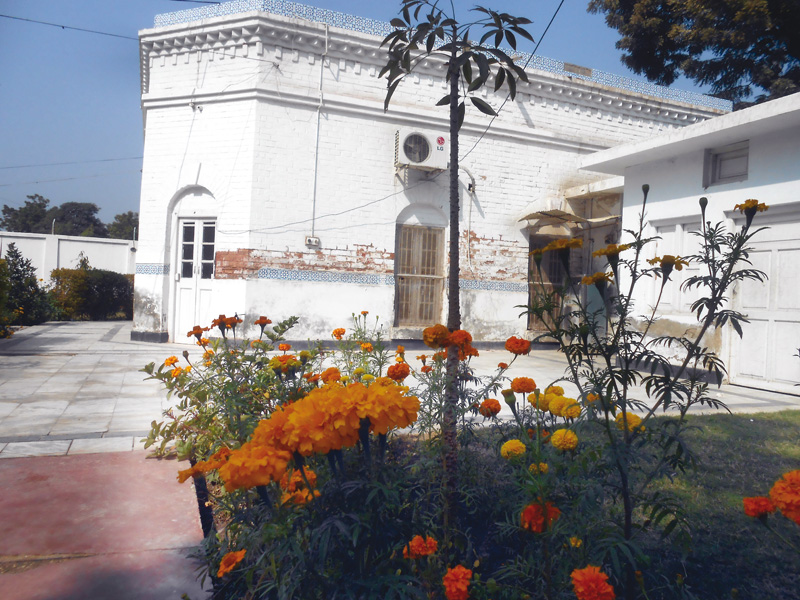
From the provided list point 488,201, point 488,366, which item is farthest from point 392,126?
point 488,366

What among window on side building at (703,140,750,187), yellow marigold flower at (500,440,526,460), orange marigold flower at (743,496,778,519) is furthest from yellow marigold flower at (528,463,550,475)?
window on side building at (703,140,750,187)

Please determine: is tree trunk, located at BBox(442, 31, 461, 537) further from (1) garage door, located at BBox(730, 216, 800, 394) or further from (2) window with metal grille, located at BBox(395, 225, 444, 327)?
(2) window with metal grille, located at BBox(395, 225, 444, 327)

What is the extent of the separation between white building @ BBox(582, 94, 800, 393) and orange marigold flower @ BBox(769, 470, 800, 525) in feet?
16.6

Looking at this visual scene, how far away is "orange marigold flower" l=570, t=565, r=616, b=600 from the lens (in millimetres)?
1155

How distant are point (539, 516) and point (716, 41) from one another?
1234cm

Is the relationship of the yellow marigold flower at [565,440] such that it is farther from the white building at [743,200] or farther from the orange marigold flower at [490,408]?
the white building at [743,200]

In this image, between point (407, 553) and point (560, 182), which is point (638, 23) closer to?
point (560, 182)

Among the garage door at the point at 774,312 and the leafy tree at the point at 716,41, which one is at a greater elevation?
the leafy tree at the point at 716,41

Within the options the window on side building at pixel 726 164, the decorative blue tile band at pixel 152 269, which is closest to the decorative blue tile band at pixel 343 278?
the decorative blue tile band at pixel 152 269

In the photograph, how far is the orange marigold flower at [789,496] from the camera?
1.22m

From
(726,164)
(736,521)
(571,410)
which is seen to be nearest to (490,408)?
(571,410)

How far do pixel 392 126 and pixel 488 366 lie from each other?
4.86 meters

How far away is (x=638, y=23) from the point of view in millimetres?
11125

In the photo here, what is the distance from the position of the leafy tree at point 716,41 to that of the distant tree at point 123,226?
45227 millimetres
